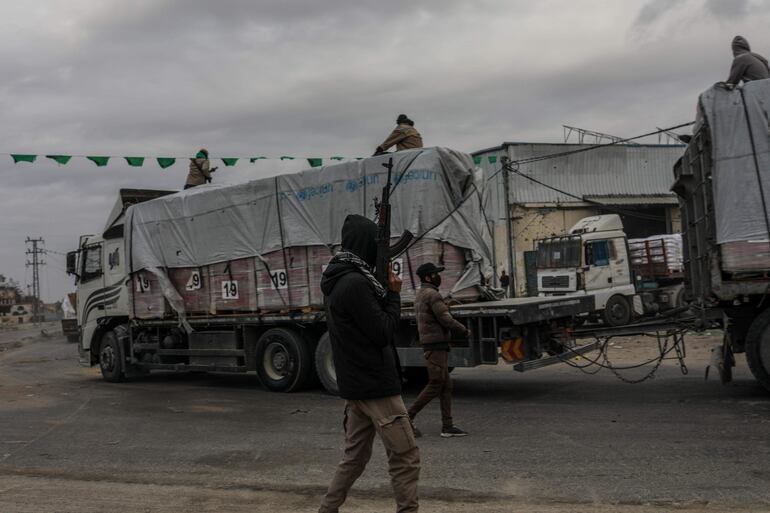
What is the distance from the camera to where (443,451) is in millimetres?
7188

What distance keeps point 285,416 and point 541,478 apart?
4.52m

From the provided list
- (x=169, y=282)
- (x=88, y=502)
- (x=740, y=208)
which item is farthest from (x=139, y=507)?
(x=169, y=282)

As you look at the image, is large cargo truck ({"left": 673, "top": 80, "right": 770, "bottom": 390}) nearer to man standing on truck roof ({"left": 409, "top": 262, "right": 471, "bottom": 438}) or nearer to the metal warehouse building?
man standing on truck roof ({"left": 409, "top": 262, "right": 471, "bottom": 438})

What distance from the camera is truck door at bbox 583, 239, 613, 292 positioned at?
20.0 metres

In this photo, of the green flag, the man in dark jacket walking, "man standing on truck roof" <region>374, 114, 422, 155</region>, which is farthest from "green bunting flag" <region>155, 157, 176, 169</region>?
the man in dark jacket walking

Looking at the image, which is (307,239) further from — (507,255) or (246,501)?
(507,255)

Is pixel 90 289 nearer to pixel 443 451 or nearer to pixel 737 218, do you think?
pixel 443 451

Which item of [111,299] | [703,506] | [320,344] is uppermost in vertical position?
[111,299]

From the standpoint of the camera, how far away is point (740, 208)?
8.90 metres

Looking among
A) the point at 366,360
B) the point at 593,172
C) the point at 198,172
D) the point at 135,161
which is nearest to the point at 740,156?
the point at 366,360

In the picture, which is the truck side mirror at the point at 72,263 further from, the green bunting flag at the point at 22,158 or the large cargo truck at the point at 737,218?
the large cargo truck at the point at 737,218

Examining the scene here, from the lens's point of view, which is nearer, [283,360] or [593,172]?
[283,360]

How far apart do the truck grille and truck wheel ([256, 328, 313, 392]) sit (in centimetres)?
1036

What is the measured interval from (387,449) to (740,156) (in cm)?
662
